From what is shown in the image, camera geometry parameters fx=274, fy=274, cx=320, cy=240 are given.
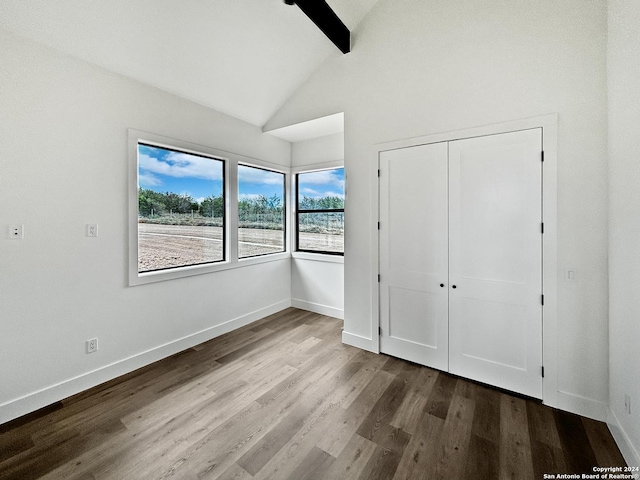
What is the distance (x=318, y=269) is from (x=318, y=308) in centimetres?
61

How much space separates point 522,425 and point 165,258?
11.6 ft

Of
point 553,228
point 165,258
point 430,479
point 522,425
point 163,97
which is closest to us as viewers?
point 430,479

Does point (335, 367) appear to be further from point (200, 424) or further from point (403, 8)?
point (403, 8)

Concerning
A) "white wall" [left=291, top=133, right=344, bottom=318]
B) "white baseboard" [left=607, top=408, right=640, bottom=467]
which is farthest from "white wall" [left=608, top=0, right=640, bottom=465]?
"white wall" [left=291, top=133, right=344, bottom=318]

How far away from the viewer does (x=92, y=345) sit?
2420 millimetres

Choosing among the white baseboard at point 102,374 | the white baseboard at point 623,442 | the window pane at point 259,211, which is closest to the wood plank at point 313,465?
the white baseboard at point 623,442

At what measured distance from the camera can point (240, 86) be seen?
321 centimetres

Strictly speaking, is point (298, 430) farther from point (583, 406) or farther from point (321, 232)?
point (321, 232)

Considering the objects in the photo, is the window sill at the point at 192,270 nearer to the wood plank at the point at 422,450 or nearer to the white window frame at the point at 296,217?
the white window frame at the point at 296,217

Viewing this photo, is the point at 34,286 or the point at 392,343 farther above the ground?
the point at 34,286

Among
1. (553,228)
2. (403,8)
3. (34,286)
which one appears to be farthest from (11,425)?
(403,8)

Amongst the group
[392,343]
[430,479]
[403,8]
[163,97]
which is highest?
[403,8]

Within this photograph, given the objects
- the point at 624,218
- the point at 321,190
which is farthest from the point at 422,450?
the point at 321,190

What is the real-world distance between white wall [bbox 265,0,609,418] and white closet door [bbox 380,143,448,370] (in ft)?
0.62
